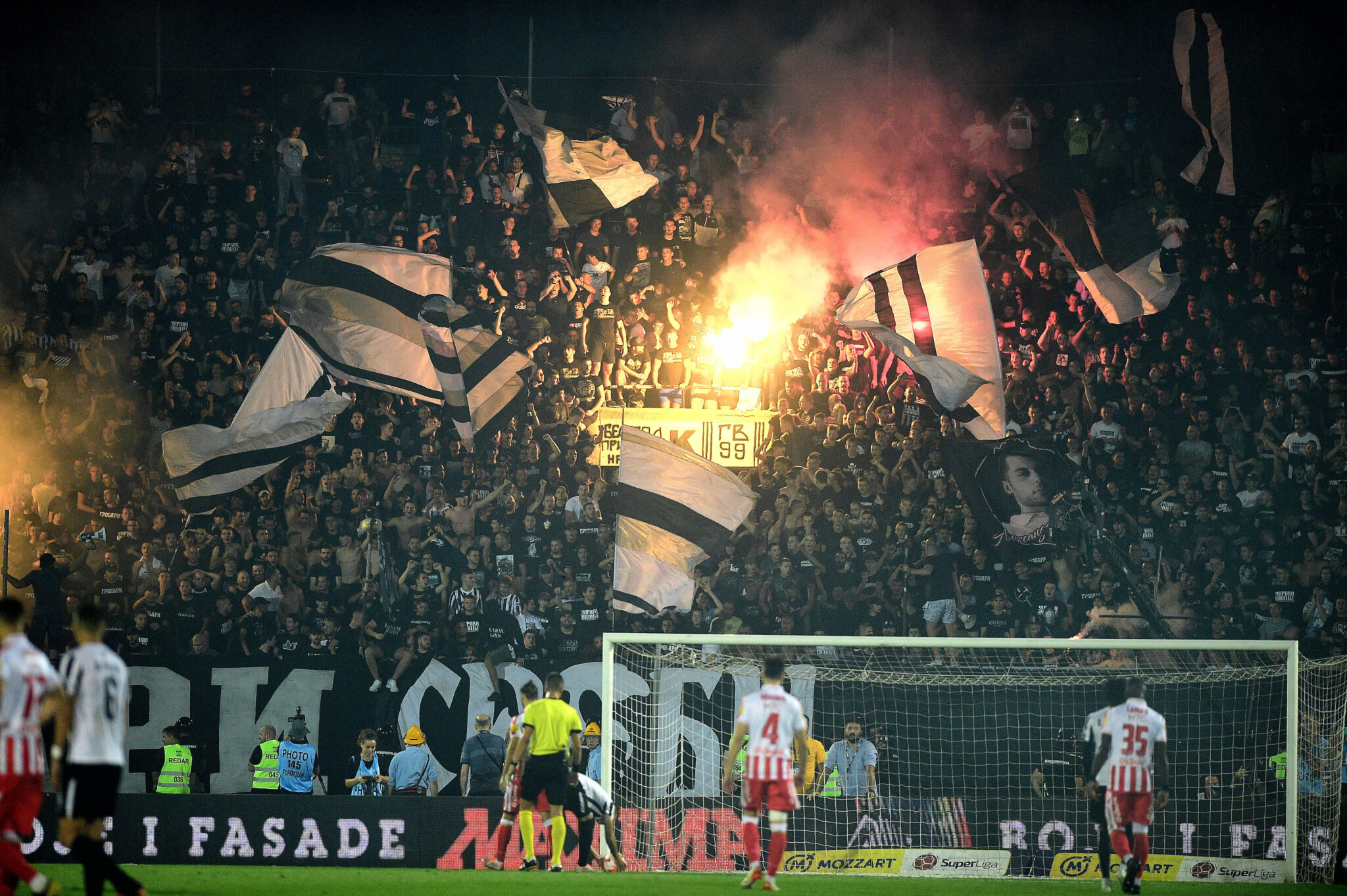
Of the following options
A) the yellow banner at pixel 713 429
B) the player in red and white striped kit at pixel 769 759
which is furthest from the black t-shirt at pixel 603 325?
the player in red and white striped kit at pixel 769 759

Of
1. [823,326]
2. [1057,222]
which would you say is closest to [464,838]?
[823,326]

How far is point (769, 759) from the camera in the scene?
950 cm

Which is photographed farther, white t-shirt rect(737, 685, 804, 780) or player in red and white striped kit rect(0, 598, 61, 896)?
white t-shirt rect(737, 685, 804, 780)

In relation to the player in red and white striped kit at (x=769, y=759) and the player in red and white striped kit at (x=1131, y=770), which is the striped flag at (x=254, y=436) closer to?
the player in red and white striped kit at (x=769, y=759)

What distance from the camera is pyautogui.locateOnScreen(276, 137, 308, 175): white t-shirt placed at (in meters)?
21.1

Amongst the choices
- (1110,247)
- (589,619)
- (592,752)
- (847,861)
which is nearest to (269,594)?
(589,619)

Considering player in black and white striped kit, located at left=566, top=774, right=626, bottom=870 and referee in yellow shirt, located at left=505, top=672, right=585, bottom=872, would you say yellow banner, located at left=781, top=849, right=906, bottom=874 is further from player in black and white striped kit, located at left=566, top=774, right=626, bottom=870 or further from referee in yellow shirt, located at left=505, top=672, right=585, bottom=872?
referee in yellow shirt, located at left=505, top=672, right=585, bottom=872

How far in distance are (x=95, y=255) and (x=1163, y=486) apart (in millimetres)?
16052

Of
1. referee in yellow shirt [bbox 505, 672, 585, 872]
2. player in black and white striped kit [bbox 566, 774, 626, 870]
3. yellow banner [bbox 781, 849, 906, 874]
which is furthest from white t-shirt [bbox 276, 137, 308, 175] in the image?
yellow banner [bbox 781, 849, 906, 874]

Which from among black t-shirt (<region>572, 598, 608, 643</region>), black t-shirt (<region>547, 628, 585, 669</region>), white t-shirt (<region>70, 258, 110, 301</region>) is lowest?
black t-shirt (<region>547, 628, 585, 669</region>)

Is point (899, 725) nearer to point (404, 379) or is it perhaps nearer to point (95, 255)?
point (404, 379)

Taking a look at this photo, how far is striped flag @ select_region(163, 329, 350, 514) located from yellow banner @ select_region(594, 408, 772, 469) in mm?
3981

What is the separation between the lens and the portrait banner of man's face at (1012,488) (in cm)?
1694

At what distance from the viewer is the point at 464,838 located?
13.2 metres
